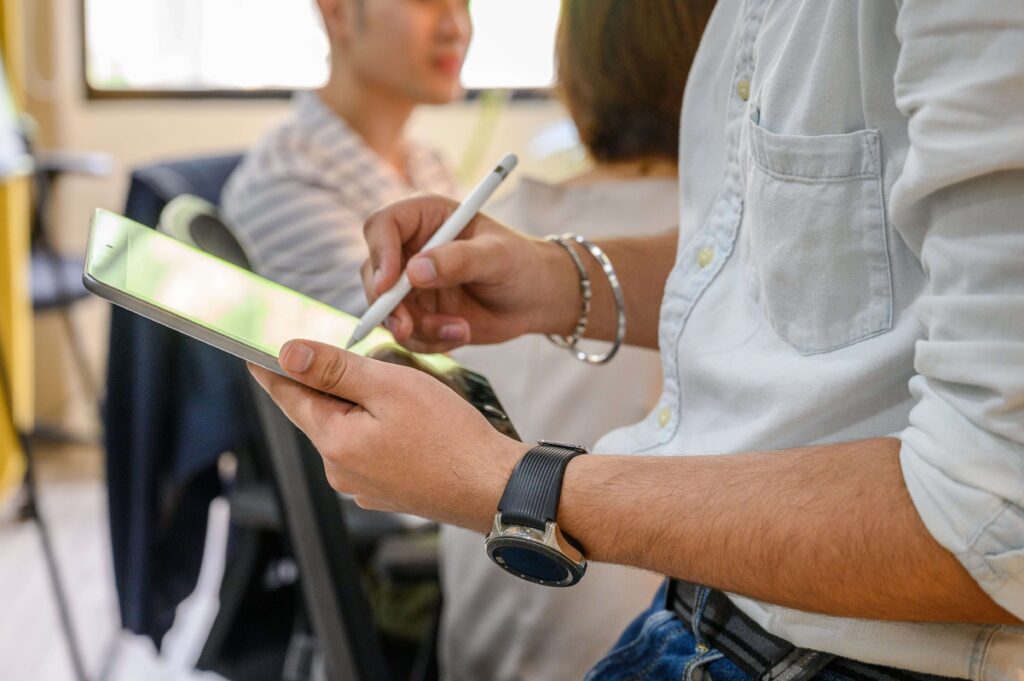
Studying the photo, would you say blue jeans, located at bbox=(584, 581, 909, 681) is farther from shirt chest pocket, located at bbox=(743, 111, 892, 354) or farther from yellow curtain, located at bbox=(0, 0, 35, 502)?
yellow curtain, located at bbox=(0, 0, 35, 502)

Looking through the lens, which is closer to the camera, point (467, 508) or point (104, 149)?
point (467, 508)

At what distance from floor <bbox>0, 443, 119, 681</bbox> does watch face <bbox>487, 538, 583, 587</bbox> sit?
4.56 feet

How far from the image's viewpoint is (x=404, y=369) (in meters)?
0.63

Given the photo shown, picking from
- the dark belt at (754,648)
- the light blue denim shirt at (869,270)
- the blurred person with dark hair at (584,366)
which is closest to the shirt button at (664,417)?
the light blue denim shirt at (869,270)

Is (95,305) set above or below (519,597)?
below

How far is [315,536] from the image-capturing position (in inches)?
34.8

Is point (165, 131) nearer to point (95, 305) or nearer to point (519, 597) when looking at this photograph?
point (95, 305)

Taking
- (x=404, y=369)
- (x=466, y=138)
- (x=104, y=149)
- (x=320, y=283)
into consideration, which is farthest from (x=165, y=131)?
(x=404, y=369)

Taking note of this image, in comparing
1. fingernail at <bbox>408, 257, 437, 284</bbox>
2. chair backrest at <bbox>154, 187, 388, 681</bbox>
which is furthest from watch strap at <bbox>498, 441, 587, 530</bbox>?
chair backrest at <bbox>154, 187, 388, 681</bbox>

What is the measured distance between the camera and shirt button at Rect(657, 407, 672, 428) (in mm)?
738

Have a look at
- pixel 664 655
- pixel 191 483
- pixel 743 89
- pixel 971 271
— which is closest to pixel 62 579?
pixel 191 483

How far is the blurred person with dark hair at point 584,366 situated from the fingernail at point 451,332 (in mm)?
325

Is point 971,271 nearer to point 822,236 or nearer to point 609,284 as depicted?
point 822,236

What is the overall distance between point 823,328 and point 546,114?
3237 mm
